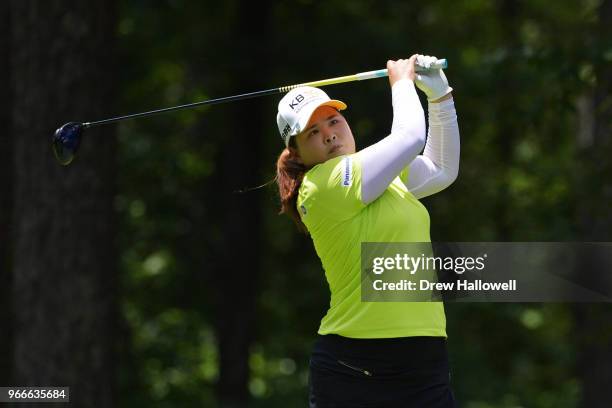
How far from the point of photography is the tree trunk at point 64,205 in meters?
6.43

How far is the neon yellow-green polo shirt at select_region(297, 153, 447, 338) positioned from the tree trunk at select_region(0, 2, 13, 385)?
4.23 meters

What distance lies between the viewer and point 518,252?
4809 millimetres

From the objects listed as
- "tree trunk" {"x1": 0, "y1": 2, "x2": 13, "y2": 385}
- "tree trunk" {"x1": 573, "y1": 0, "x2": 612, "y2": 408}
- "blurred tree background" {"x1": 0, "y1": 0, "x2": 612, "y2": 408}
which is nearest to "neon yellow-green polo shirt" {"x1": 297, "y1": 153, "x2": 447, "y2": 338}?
"blurred tree background" {"x1": 0, "y1": 0, "x2": 612, "y2": 408}

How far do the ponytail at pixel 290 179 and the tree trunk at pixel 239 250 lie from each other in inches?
270

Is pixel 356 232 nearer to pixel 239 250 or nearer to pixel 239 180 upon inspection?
pixel 239 180

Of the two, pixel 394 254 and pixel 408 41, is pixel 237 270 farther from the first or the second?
pixel 394 254

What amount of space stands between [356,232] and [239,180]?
291 inches

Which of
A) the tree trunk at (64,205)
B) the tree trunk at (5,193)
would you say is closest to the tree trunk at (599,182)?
the tree trunk at (64,205)

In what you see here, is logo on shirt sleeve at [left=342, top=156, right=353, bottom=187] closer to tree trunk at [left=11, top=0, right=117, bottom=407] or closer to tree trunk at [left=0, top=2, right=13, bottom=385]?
tree trunk at [left=11, top=0, right=117, bottom=407]

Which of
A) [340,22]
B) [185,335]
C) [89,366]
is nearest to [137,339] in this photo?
[185,335]

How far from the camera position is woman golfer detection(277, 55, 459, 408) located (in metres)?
3.28

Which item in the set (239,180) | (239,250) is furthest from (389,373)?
(239,250)

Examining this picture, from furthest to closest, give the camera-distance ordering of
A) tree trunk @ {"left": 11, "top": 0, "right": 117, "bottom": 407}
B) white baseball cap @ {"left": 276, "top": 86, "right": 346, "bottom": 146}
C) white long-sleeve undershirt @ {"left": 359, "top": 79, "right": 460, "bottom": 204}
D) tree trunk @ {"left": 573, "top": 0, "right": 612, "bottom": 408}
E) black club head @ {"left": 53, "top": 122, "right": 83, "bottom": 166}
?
tree trunk @ {"left": 573, "top": 0, "right": 612, "bottom": 408} < tree trunk @ {"left": 11, "top": 0, "right": 117, "bottom": 407} < black club head @ {"left": 53, "top": 122, "right": 83, "bottom": 166} < white baseball cap @ {"left": 276, "top": 86, "right": 346, "bottom": 146} < white long-sleeve undershirt @ {"left": 359, "top": 79, "right": 460, "bottom": 204}

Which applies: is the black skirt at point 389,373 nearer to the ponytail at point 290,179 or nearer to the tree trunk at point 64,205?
the ponytail at point 290,179
